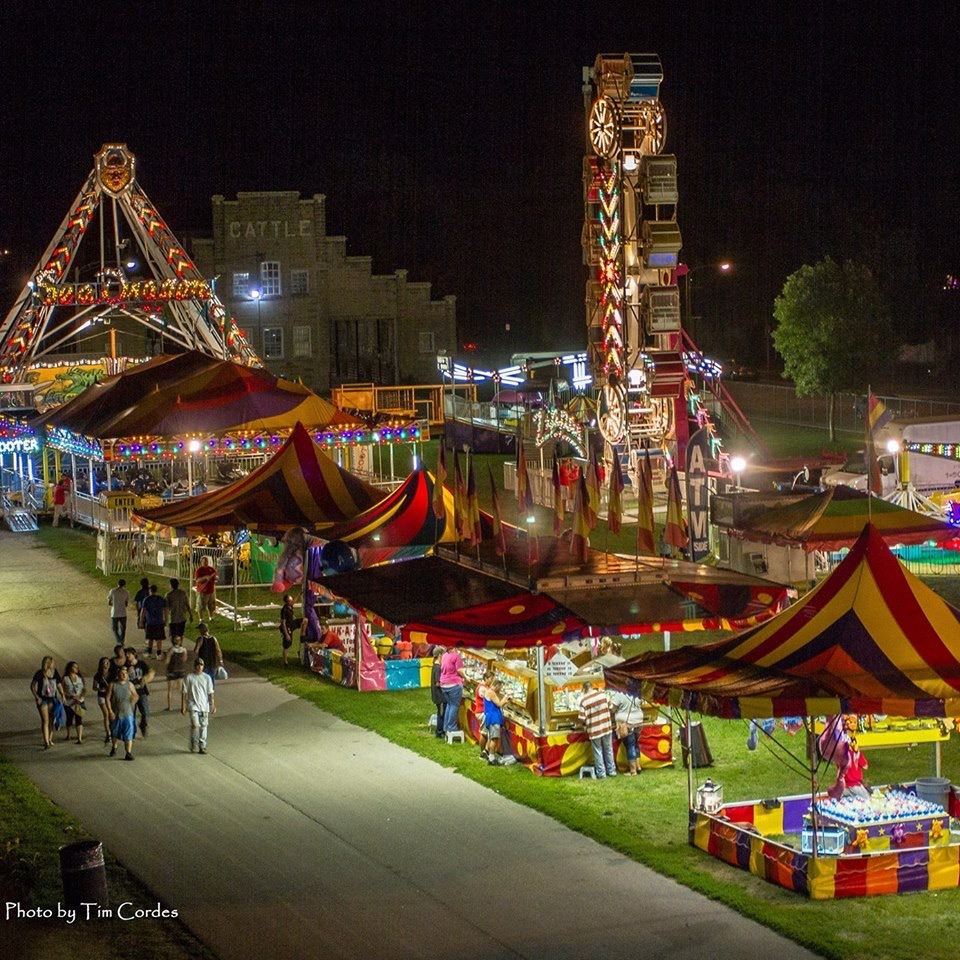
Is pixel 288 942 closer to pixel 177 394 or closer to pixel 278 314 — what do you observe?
pixel 177 394

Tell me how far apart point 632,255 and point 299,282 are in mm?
35536

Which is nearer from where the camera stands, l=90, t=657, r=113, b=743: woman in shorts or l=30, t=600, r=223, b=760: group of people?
l=30, t=600, r=223, b=760: group of people

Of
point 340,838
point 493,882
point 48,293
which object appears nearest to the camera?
point 493,882

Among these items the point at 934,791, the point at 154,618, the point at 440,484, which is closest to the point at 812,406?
the point at 154,618

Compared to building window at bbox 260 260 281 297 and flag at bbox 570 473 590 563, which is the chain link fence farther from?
flag at bbox 570 473 590 563

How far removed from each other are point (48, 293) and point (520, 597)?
33.4 metres

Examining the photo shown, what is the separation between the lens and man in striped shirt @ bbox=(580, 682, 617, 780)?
68.2ft

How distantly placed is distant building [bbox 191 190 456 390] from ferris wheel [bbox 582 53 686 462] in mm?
34258

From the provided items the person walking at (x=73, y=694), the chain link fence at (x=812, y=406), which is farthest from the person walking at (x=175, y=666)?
the chain link fence at (x=812, y=406)

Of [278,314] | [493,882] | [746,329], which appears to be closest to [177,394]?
[493,882]

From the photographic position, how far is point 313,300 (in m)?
77.3

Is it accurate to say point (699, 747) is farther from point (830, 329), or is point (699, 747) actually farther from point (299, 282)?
point (299, 282)

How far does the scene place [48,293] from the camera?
168 feet

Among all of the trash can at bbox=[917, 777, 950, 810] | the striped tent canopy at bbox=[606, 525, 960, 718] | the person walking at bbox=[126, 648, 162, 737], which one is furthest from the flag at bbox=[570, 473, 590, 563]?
the person walking at bbox=[126, 648, 162, 737]
